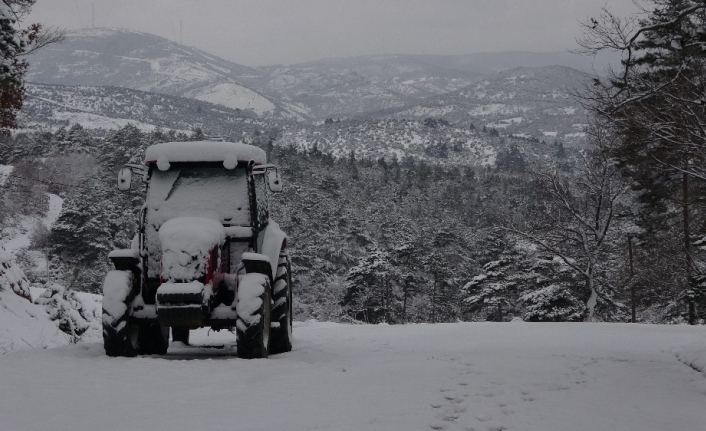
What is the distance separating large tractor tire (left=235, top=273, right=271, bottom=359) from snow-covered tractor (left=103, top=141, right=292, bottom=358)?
1cm

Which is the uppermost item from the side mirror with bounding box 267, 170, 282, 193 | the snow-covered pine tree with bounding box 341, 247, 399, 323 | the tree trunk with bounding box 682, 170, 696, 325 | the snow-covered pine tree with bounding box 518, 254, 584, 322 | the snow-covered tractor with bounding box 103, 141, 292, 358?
the side mirror with bounding box 267, 170, 282, 193

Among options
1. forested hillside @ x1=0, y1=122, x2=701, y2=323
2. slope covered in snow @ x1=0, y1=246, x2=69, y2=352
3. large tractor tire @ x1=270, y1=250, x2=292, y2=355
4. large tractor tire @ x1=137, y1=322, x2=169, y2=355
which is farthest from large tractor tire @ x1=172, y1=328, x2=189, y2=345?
forested hillside @ x1=0, y1=122, x2=701, y2=323

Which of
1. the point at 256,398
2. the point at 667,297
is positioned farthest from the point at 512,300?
the point at 256,398

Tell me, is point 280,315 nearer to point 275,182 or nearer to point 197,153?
point 275,182

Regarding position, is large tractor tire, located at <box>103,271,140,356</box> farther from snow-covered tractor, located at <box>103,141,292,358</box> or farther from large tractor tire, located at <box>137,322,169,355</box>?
large tractor tire, located at <box>137,322,169,355</box>

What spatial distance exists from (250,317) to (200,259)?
2.92 feet

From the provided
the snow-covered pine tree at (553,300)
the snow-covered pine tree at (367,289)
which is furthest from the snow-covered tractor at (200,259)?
the snow-covered pine tree at (367,289)

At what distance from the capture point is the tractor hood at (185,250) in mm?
6645

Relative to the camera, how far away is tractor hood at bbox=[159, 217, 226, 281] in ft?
21.8

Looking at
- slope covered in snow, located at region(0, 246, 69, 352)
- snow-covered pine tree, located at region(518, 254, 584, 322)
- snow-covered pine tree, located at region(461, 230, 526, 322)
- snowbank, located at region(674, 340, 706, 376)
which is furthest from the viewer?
snow-covered pine tree, located at region(461, 230, 526, 322)

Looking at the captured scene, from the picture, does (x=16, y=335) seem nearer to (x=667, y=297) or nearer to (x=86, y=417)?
(x=86, y=417)

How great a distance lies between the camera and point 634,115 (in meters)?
8.59

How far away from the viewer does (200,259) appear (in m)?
6.71

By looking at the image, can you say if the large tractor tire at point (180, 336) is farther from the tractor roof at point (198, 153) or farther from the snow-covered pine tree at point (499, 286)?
A: the snow-covered pine tree at point (499, 286)
